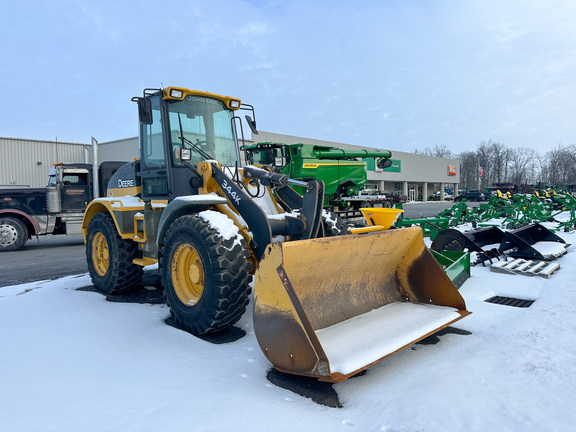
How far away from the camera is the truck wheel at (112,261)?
5.36 metres

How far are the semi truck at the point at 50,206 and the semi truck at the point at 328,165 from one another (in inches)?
200

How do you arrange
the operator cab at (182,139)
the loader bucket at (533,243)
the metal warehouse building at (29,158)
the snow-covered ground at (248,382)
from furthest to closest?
the metal warehouse building at (29,158) < the loader bucket at (533,243) < the operator cab at (182,139) < the snow-covered ground at (248,382)

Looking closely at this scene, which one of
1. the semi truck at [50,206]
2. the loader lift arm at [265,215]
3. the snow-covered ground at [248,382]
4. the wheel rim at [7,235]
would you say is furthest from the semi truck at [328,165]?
the snow-covered ground at [248,382]

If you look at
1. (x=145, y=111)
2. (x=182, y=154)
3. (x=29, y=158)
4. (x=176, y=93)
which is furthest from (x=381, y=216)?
(x=29, y=158)

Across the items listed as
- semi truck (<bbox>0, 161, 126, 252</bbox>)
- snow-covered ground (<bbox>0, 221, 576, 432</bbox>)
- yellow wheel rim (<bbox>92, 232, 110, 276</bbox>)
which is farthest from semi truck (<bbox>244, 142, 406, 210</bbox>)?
snow-covered ground (<bbox>0, 221, 576, 432</bbox>)

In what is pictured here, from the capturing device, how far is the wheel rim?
11.0m

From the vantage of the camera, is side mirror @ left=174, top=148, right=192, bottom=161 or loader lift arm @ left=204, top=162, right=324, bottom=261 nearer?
loader lift arm @ left=204, top=162, right=324, bottom=261

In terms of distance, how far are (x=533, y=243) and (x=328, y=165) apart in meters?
8.08

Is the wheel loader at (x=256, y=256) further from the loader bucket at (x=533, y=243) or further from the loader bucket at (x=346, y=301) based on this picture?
the loader bucket at (x=533, y=243)

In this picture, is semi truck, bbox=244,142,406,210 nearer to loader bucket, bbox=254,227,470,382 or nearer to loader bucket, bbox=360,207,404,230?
loader bucket, bbox=360,207,404,230

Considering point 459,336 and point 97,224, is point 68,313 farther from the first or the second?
point 459,336

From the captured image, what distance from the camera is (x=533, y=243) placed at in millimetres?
8438

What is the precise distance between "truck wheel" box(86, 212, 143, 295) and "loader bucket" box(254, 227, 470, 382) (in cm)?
293

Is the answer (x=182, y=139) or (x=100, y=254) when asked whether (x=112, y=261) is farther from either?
(x=182, y=139)
